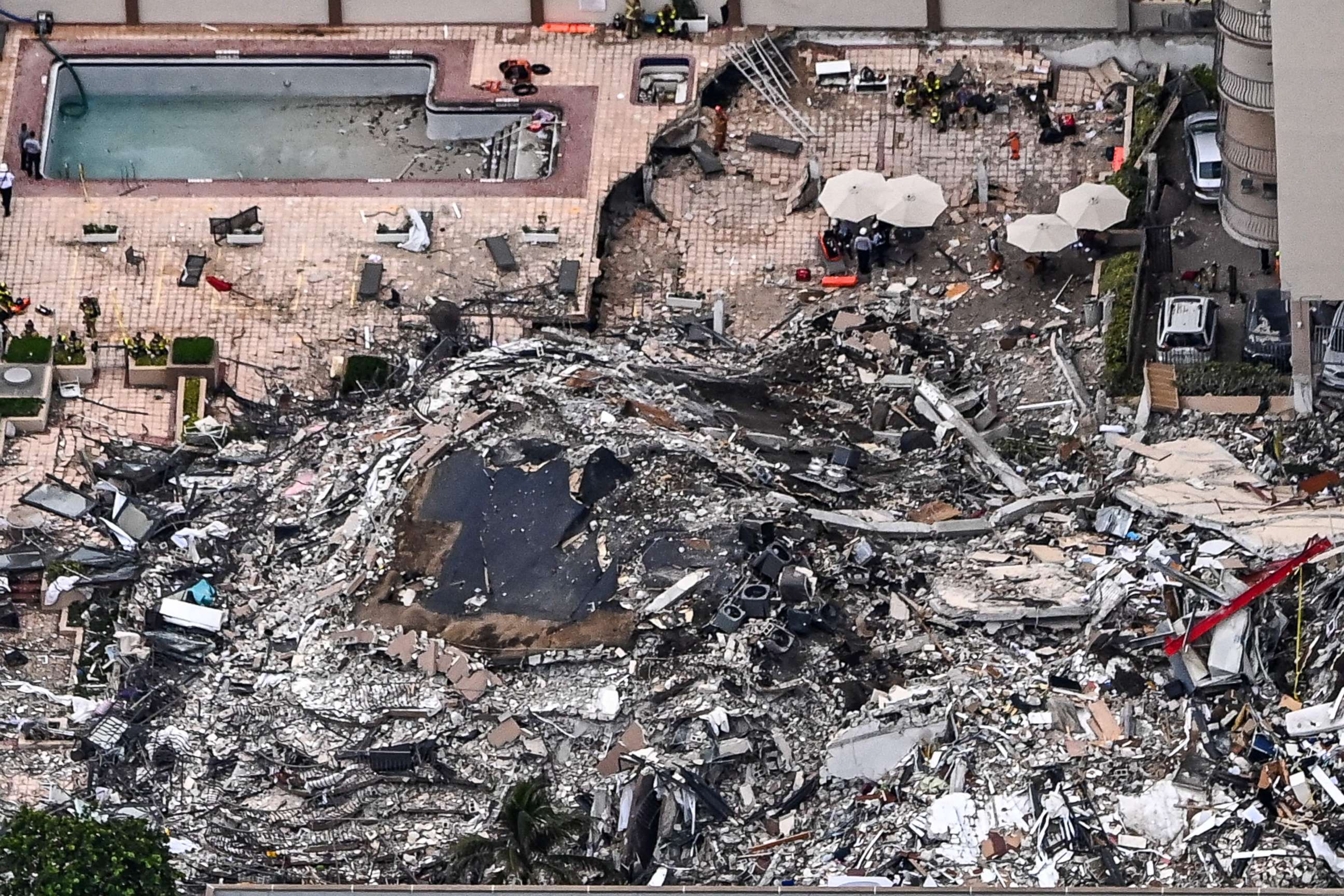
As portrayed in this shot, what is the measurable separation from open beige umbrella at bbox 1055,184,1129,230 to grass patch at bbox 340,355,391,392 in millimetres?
14967

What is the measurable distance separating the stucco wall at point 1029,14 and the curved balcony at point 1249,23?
28.7 ft

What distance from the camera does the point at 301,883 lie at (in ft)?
181

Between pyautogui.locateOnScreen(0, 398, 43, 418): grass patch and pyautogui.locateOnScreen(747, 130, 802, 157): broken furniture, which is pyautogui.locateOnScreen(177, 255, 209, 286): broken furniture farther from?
pyautogui.locateOnScreen(747, 130, 802, 157): broken furniture

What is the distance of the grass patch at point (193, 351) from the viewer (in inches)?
2689

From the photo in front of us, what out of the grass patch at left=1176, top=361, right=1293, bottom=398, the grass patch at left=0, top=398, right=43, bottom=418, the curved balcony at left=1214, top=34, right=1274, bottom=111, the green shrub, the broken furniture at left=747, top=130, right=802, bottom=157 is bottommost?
the green shrub

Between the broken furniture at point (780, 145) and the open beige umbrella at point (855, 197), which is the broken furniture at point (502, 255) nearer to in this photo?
the broken furniture at point (780, 145)

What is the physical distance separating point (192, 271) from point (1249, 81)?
918 inches

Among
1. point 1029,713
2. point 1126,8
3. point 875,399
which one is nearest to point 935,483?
point 875,399

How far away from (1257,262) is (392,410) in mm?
18811

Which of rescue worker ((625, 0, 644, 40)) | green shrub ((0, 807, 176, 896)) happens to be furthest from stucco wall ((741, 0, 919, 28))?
green shrub ((0, 807, 176, 896))

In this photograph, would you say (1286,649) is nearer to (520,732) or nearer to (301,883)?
(520,732)

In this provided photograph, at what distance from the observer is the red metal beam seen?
189ft

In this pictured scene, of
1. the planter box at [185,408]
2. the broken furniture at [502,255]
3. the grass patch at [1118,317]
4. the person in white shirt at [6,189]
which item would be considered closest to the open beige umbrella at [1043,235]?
the grass patch at [1118,317]

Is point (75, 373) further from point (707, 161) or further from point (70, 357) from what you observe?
point (707, 161)
